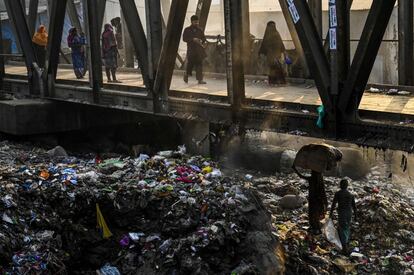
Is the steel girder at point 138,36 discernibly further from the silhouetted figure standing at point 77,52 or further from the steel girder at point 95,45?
the silhouetted figure standing at point 77,52

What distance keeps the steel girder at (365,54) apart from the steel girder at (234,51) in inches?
63.0

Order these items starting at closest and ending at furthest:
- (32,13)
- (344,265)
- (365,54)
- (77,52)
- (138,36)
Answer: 1. (365,54)
2. (344,265)
3. (138,36)
4. (77,52)
5. (32,13)

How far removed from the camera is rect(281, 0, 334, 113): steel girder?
6082 millimetres

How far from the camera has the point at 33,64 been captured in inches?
448

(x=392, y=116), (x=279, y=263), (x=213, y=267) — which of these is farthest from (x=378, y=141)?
(x=213, y=267)

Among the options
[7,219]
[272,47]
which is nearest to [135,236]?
[7,219]

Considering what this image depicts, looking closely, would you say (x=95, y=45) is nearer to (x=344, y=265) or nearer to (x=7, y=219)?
(x=7, y=219)

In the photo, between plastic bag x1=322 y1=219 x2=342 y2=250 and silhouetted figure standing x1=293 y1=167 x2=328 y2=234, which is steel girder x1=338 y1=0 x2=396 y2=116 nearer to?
silhouetted figure standing x1=293 y1=167 x2=328 y2=234

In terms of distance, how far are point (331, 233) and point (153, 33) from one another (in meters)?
3.79

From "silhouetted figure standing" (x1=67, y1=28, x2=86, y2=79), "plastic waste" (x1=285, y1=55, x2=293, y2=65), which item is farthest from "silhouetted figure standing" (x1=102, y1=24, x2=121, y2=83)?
"plastic waste" (x1=285, y1=55, x2=293, y2=65)

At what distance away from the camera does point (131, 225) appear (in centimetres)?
644

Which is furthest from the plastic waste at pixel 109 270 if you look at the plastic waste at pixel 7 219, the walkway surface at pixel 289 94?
the walkway surface at pixel 289 94

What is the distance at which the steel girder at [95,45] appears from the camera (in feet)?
30.9

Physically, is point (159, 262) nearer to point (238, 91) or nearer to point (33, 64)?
point (238, 91)
